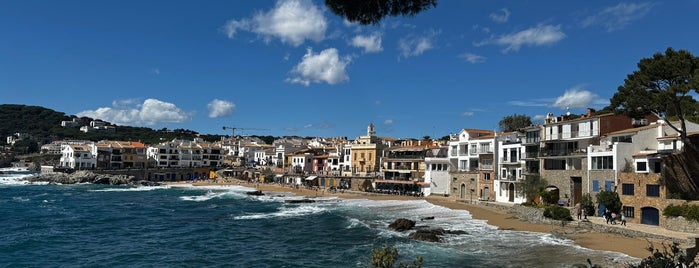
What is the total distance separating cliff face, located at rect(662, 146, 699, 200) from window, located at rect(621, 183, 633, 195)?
2.60 metres

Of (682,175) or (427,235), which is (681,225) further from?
(427,235)

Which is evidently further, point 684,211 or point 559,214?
point 559,214

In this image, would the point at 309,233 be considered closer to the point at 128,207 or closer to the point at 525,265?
the point at 525,265

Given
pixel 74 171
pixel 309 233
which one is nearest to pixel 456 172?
pixel 309 233

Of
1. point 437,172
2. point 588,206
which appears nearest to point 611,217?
point 588,206

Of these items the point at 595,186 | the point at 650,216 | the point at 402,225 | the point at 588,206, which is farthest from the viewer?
the point at 595,186

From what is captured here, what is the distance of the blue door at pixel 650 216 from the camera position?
34125mm

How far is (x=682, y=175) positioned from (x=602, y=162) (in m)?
6.65

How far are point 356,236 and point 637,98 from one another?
21.4 meters

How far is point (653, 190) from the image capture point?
34656 millimetres

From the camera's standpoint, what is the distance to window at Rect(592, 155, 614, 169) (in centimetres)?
3991

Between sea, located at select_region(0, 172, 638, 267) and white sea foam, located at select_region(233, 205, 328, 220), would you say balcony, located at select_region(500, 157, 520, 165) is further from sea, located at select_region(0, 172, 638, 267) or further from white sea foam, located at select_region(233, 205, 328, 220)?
white sea foam, located at select_region(233, 205, 328, 220)

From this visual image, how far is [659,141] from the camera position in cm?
3906

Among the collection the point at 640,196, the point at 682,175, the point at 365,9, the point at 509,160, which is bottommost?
the point at 640,196
